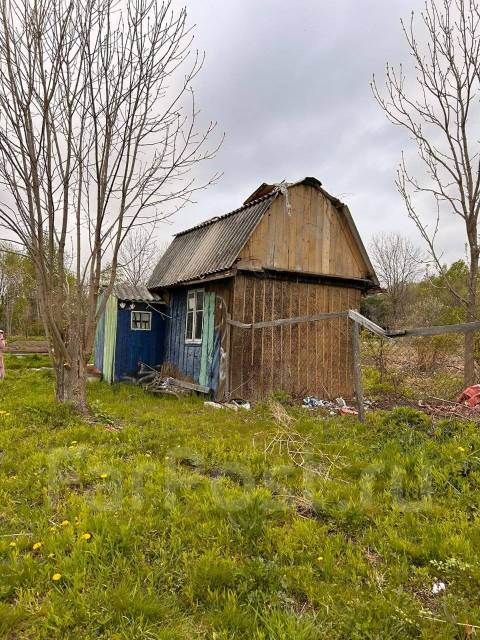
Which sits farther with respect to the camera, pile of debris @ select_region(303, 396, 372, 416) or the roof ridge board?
the roof ridge board

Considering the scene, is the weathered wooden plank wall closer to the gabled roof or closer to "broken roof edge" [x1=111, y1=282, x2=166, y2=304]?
the gabled roof

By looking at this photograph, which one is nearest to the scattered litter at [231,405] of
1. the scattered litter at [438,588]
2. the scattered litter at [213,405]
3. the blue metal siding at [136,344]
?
the scattered litter at [213,405]

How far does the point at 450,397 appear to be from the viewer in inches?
340

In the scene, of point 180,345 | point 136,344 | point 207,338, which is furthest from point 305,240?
point 136,344

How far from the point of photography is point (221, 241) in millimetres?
10617

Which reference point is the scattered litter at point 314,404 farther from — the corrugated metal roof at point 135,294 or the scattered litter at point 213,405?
the corrugated metal roof at point 135,294

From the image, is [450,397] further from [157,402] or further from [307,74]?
[307,74]

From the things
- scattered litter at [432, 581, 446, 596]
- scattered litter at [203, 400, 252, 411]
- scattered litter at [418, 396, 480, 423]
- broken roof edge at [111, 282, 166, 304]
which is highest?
broken roof edge at [111, 282, 166, 304]

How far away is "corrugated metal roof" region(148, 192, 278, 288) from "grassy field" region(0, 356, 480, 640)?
205 inches

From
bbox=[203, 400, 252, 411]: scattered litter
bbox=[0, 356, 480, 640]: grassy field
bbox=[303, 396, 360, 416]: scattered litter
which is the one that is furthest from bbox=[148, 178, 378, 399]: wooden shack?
bbox=[0, 356, 480, 640]: grassy field

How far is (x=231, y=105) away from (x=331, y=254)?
442cm

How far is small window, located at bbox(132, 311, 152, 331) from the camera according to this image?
1257 centimetres

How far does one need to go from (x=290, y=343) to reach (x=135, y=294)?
5157 mm

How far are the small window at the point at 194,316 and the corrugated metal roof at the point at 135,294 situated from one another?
1735mm
